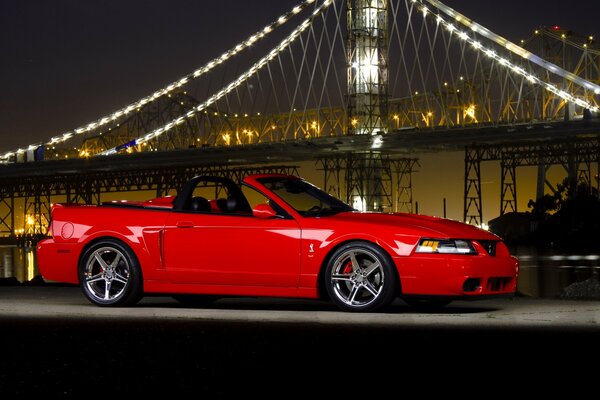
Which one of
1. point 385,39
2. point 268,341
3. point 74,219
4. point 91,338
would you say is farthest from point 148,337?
point 385,39

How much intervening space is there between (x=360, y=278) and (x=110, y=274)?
242cm

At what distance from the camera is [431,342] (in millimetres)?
7207

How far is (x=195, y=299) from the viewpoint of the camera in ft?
36.4

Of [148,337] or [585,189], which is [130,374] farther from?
[585,189]

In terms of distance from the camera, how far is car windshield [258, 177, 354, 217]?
32.6ft

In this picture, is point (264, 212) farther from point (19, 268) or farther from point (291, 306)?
point (19, 268)

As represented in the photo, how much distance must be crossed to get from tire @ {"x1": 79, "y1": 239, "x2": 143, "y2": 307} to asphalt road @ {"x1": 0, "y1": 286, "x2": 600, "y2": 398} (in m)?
0.27

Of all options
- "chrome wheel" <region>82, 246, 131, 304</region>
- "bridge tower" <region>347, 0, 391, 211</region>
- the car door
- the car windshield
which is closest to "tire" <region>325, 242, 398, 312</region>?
the car door

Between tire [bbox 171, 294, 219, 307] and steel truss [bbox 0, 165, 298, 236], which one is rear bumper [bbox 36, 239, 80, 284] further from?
steel truss [bbox 0, 165, 298, 236]

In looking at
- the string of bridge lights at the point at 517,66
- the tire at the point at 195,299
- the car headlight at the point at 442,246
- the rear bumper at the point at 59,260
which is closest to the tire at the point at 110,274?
the rear bumper at the point at 59,260

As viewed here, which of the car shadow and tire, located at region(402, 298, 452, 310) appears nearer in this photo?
the car shadow

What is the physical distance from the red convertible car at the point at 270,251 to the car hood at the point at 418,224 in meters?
0.01

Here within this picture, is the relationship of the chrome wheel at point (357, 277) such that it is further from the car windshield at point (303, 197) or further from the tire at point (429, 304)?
the tire at point (429, 304)

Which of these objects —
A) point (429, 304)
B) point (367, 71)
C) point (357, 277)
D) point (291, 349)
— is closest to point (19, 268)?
point (367, 71)
